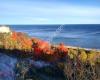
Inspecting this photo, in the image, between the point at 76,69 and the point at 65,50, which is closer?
the point at 76,69

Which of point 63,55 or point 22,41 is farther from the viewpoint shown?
point 22,41

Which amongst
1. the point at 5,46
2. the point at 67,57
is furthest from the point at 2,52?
the point at 67,57

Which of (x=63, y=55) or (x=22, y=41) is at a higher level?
(x=22, y=41)

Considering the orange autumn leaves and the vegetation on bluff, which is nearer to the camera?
the vegetation on bluff

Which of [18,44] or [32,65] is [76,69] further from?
[18,44]

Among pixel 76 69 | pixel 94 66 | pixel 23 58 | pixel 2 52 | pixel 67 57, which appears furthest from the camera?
pixel 2 52

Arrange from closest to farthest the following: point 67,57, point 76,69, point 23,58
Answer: point 76,69, point 67,57, point 23,58

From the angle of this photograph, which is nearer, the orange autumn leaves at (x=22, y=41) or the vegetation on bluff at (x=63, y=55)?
the vegetation on bluff at (x=63, y=55)

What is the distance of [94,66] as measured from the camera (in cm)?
2667

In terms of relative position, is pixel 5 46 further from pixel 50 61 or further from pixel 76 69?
pixel 76 69

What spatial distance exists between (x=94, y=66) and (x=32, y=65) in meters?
5.54

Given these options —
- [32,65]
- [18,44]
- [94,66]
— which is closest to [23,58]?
[32,65]

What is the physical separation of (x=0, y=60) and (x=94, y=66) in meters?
8.94

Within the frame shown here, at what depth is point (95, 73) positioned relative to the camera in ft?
82.9
